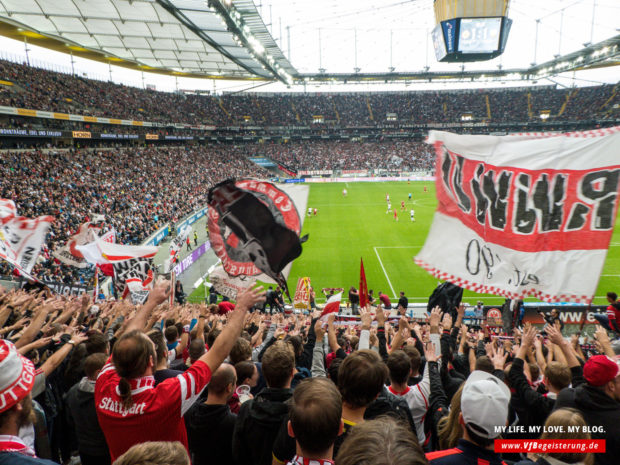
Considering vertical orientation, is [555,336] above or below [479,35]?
below

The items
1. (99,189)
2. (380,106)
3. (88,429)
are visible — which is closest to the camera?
(88,429)

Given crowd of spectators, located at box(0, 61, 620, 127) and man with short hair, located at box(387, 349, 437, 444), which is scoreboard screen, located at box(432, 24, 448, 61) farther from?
crowd of spectators, located at box(0, 61, 620, 127)

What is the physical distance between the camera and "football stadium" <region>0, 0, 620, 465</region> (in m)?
2.64

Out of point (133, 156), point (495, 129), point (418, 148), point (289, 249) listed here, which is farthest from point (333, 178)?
point (289, 249)

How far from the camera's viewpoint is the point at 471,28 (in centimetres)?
1856

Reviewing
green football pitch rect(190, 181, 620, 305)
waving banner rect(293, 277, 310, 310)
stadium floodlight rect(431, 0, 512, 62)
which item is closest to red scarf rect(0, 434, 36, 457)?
waving banner rect(293, 277, 310, 310)

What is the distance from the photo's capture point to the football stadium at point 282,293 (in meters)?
2.64

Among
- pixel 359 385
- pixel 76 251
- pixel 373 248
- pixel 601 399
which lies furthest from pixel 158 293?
pixel 373 248

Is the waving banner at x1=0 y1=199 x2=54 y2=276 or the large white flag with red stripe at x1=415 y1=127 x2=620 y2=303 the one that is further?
the waving banner at x1=0 y1=199 x2=54 y2=276

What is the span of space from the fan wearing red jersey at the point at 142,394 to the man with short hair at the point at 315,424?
2.67 ft

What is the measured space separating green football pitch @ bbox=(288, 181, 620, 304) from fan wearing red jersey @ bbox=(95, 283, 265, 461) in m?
17.6

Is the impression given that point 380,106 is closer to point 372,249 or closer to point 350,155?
point 350,155

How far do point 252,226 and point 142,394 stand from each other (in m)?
3.90

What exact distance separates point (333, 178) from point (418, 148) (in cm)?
2291
